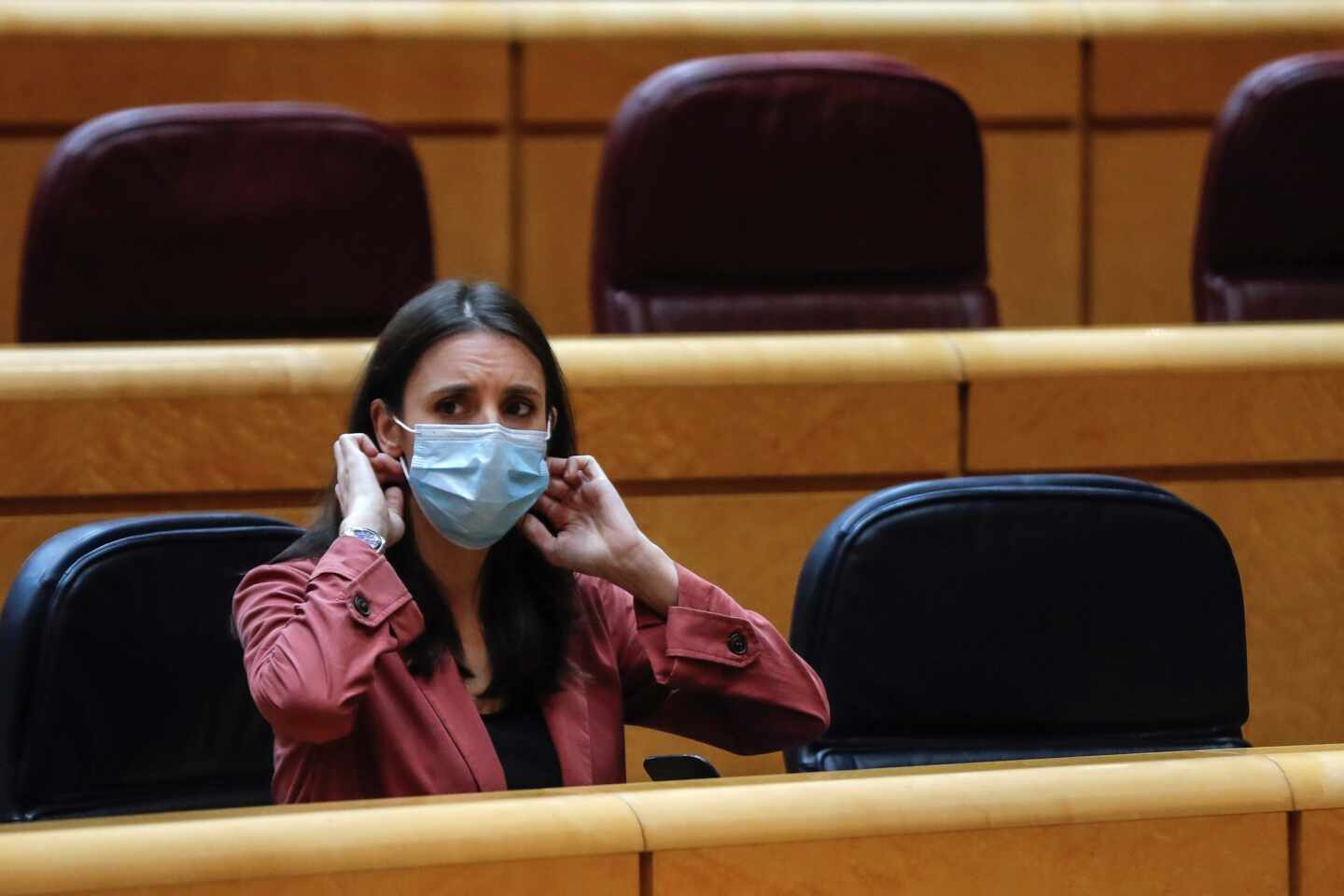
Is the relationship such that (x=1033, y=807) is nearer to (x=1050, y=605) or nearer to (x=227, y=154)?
(x=1050, y=605)

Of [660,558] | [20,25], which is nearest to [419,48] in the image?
[20,25]

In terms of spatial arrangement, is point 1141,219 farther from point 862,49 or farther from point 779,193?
point 779,193

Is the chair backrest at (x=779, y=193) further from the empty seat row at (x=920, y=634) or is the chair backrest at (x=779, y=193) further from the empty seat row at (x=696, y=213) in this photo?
the empty seat row at (x=920, y=634)

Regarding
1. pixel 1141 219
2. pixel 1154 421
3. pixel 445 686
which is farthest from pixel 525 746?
pixel 1141 219

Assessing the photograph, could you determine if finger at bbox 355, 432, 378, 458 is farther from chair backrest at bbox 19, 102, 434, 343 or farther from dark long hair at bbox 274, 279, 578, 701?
chair backrest at bbox 19, 102, 434, 343

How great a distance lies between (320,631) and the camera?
45cm

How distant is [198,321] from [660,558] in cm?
28

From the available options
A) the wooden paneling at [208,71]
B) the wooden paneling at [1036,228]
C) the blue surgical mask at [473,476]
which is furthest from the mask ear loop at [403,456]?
the wooden paneling at [1036,228]

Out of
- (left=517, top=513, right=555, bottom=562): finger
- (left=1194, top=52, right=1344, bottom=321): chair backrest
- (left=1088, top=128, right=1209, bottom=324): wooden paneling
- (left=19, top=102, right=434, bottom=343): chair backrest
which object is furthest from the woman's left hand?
(left=1088, top=128, right=1209, bottom=324): wooden paneling

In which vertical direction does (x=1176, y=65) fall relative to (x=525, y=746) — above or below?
above

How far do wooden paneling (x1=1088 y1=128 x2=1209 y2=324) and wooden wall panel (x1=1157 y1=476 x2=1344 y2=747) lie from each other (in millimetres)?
283

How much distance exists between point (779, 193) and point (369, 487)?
33cm

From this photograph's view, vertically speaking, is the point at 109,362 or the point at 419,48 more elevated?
the point at 419,48

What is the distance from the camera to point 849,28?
927mm
